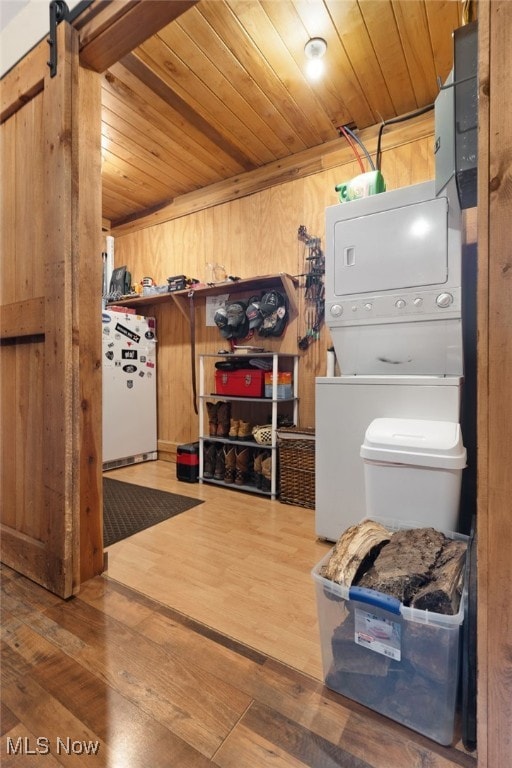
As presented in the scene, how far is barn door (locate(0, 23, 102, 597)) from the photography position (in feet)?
4.20

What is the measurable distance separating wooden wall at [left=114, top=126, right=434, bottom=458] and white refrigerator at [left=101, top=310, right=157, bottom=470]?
0.43ft

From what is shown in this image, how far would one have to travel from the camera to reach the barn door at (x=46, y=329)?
1.28m

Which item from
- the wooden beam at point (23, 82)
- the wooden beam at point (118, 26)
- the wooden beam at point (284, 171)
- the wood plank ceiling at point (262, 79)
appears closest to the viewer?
the wooden beam at point (118, 26)

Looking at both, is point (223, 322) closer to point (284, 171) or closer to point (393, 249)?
point (284, 171)

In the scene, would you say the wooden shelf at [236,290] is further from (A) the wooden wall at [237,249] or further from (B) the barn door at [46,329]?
(B) the barn door at [46,329]

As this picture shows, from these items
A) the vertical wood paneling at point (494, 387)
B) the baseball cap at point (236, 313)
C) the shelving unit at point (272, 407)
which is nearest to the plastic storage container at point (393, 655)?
the vertical wood paneling at point (494, 387)

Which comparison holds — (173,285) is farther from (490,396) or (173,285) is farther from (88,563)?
(490,396)

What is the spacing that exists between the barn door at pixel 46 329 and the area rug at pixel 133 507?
466 mm

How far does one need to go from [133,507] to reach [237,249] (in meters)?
2.15

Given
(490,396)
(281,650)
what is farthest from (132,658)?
(490,396)

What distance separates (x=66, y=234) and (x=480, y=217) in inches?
50.5

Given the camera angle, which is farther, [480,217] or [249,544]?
[249,544]

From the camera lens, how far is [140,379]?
339cm

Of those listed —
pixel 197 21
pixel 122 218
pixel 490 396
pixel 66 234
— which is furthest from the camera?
pixel 122 218
